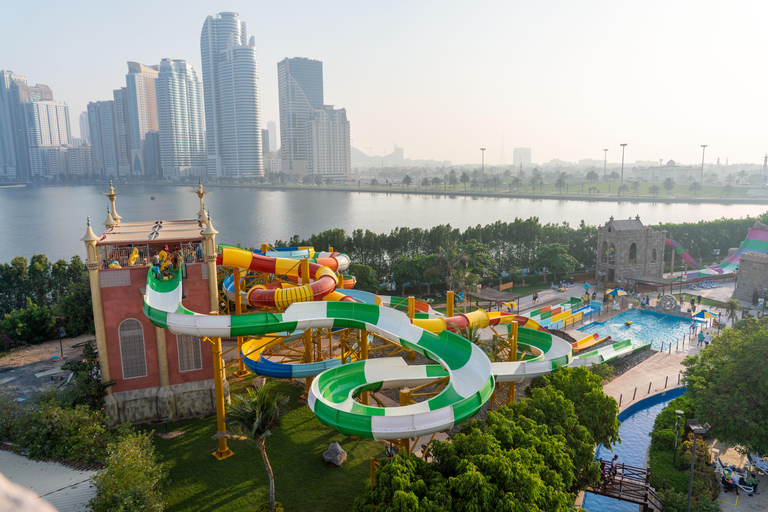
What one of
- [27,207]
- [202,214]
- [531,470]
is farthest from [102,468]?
[27,207]

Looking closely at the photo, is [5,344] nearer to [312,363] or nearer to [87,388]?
[87,388]

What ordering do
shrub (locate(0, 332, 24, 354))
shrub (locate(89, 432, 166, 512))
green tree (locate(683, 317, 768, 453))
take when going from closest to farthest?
shrub (locate(89, 432, 166, 512)) → green tree (locate(683, 317, 768, 453)) → shrub (locate(0, 332, 24, 354))

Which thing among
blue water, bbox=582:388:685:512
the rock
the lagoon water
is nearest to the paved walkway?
the rock

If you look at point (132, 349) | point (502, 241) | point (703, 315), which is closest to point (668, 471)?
point (132, 349)

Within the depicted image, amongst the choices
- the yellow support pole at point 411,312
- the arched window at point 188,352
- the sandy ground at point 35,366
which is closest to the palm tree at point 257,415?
the arched window at point 188,352

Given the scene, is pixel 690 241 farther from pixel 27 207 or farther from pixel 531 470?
pixel 27 207

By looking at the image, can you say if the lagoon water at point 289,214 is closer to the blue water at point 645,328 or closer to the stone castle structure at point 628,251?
the stone castle structure at point 628,251

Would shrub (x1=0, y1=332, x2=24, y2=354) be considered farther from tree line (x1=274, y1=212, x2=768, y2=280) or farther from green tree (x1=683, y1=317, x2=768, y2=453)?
green tree (x1=683, y1=317, x2=768, y2=453)
